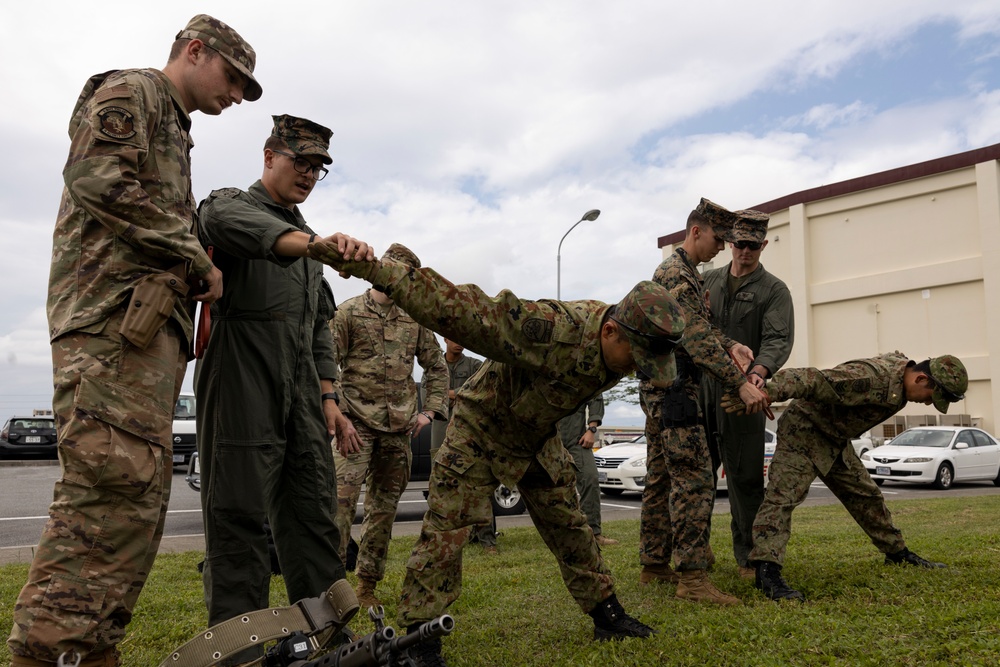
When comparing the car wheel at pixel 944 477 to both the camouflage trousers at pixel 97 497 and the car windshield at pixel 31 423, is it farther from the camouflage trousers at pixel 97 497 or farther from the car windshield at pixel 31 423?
the car windshield at pixel 31 423

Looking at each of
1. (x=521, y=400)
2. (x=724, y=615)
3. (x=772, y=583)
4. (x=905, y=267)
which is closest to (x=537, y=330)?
(x=521, y=400)

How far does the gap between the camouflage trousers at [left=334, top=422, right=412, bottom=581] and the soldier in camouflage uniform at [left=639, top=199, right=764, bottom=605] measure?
1683 millimetres

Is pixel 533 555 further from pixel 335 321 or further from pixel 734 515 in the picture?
pixel 335 321

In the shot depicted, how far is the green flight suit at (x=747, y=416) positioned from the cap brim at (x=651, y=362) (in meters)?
2.32

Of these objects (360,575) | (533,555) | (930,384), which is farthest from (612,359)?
(533,555)

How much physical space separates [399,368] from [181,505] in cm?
815

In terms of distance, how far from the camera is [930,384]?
16.9ft

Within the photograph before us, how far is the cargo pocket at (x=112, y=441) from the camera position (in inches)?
96.7

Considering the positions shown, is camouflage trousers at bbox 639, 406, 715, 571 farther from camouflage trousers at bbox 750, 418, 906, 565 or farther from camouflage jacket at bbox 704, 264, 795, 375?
camouflage jacket at bbox 704, 264, 795, 375

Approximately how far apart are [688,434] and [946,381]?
1.70 metres

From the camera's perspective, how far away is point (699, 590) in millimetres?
4652

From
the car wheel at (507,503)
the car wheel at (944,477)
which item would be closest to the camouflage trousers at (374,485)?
the car wheel at (507,503)

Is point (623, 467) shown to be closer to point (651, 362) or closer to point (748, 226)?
point (748, 226)

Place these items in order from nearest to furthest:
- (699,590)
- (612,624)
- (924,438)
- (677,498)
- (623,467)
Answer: (612,624) → (699,590) → (677,498) → (623,467) → (924,438)
